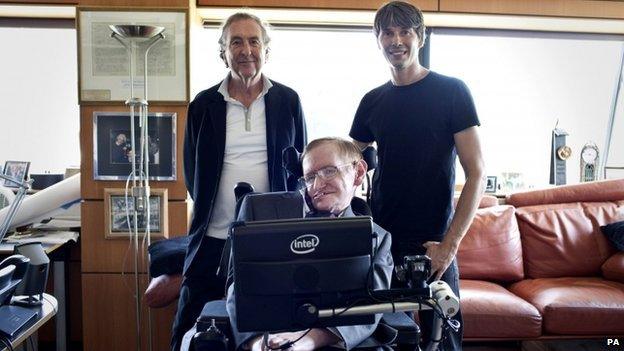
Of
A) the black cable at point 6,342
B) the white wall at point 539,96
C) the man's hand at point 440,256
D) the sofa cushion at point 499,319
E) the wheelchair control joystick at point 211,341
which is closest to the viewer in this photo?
the wheelchair control joystick at point 211,341

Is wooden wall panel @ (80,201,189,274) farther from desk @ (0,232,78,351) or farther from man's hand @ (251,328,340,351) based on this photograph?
man's hand @ (251,328,340,351)

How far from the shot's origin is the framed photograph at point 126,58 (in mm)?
2680

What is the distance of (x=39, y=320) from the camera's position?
1.57 m

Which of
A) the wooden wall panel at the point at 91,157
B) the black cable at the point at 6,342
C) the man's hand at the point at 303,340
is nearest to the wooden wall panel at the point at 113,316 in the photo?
the wooden wall panel at the point at 91,157

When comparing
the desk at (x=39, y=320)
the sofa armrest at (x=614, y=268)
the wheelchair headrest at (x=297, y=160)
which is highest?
the wheelchair headrest at (x=297, y=160)

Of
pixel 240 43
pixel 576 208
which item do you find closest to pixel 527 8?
pixel 576 208

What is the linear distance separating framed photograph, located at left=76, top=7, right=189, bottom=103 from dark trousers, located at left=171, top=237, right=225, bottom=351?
1067mm

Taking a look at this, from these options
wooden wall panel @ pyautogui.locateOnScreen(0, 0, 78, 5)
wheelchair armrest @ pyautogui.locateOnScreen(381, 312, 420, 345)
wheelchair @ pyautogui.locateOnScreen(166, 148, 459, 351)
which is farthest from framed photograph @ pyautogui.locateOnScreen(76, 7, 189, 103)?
wheelchair armrest @ pyautogui.locateOnScreen(381, 312, 420, 345)

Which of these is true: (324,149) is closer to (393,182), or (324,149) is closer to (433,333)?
(393,182)

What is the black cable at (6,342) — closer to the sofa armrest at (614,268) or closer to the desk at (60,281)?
the desk at (60,281)

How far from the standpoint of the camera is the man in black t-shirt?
68.1 inches

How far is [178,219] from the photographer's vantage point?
2.81 meters

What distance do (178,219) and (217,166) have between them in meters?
0.93

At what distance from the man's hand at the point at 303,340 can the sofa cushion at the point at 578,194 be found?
2.40m
